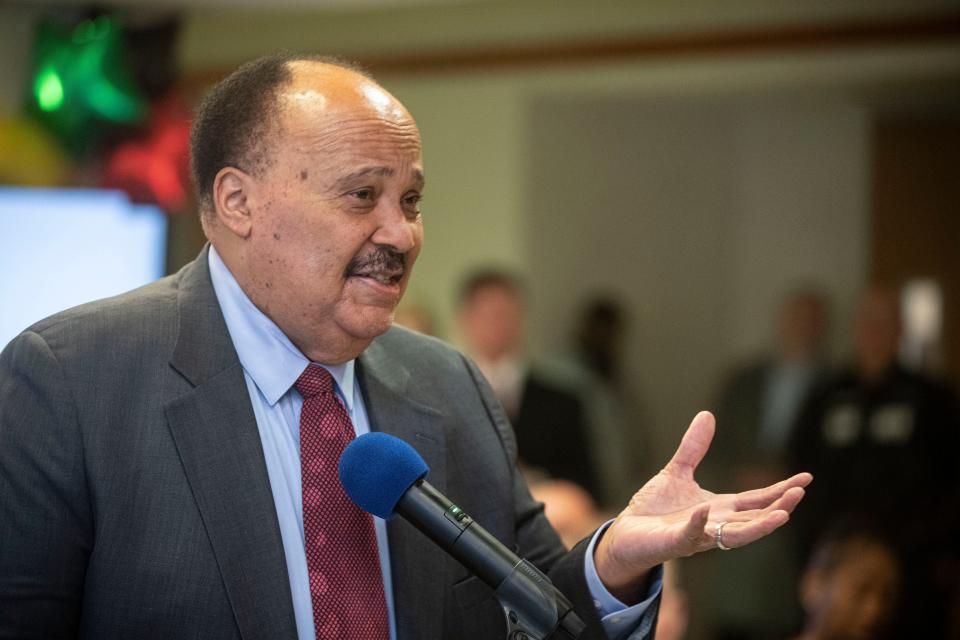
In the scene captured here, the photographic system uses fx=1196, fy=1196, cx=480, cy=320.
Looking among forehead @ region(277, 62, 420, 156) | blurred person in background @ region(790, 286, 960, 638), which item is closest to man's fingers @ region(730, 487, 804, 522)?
forehead @ region(277, 62, 420, 156)

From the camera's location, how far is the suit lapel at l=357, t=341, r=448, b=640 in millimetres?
1455

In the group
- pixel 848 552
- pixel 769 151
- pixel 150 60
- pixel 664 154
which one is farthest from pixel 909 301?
pixel 150 60

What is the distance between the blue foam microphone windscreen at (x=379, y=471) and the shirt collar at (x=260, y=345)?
19cm

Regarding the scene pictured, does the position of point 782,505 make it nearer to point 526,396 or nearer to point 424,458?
point 424,458

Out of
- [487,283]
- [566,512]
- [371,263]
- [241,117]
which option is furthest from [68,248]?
[371,263]

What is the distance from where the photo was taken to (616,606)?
4.75 feet

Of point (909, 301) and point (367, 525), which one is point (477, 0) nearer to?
point (909, 301)

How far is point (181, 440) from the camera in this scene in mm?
1357

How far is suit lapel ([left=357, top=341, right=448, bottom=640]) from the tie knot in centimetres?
9

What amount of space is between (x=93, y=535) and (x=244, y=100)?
539mm

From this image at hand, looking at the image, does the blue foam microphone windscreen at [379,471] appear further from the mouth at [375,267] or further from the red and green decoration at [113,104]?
the red and green decoration at [113,104]

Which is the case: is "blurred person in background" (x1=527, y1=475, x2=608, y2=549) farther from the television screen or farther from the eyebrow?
the eyebrow

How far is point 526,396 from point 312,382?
10.0ft

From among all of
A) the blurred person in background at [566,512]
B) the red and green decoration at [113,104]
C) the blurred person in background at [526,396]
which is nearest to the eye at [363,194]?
the blurred person in background at [566,512]
